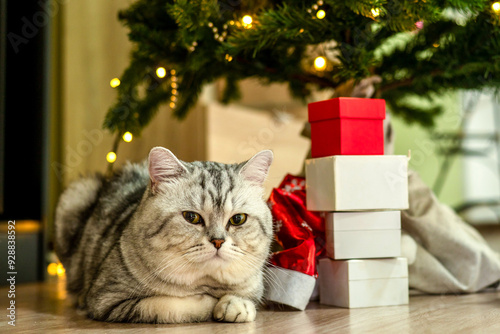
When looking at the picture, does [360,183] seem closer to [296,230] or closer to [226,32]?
[296,230]

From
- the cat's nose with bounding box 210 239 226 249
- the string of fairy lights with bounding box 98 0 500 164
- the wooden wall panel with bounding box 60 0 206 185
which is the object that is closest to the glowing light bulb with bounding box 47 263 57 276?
the wooden wall panel with bounding box 60 0 206 185

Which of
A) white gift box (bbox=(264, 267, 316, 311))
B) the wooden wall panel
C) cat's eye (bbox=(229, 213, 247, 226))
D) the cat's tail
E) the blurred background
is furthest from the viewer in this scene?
the wooden wall panel

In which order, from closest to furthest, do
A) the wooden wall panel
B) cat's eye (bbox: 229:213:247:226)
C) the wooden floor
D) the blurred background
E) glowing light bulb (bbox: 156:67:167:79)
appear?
1. the wooden floor
2. cat's eye (bbox: 229:213:247:226)
3. glowing light bulb (bbox: 156:67:167:79)
4. the blurred background
5. the wooden wall panel

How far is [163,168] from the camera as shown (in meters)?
1.16

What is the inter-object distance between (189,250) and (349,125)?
1.58 feet

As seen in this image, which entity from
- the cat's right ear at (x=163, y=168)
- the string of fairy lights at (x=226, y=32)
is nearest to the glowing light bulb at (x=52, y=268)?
the string of fairy lights at (x=226, y=32)

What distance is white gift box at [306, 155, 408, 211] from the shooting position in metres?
1.23

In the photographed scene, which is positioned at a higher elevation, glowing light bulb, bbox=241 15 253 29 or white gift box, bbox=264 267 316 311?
glowing light bulb, bbox=241 15 253 29

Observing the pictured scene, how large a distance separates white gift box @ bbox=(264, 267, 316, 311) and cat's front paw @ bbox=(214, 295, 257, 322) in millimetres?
139

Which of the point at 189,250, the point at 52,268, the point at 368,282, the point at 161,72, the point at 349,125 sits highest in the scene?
the point at 161,72

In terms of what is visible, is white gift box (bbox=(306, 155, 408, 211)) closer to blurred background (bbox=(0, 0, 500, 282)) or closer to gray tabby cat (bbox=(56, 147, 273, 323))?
gray tabby cat (bbox=(56, 147, 273, 323))

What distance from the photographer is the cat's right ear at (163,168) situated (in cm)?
115

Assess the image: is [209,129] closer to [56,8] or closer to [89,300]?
[56,8]

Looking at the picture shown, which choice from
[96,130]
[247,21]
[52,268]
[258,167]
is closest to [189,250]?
[258,167]
